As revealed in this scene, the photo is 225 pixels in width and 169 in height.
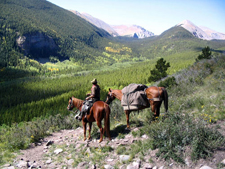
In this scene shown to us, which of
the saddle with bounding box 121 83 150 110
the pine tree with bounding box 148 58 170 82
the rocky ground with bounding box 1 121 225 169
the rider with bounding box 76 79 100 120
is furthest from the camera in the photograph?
the pine tree with bounding box 148 58 170 82

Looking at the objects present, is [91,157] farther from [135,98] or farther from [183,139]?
[183,139]

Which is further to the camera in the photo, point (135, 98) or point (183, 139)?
point (135, 98)

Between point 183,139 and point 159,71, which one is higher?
point 159,71

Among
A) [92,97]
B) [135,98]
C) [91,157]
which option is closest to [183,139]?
[135,98]

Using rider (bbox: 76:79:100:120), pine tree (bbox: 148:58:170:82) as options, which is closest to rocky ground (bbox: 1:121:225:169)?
rider (bbox: 76:79:100:120)

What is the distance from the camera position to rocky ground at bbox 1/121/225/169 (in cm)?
553

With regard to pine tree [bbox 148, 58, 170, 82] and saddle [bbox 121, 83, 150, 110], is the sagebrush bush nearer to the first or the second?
saddle [bbox 121, 83, 150, 110]

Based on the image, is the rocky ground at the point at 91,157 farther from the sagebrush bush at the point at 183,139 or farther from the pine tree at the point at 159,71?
the pine tree at the point at 159,71

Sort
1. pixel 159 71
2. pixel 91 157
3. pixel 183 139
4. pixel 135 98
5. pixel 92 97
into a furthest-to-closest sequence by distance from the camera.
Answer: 1. pixel 159 71
2. pixel 92 97
3. pixel 135 98
4. pixel 91 157
5. pixel 183 139

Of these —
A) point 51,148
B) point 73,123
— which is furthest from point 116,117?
point 51,148

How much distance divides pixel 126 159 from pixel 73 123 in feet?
29.7

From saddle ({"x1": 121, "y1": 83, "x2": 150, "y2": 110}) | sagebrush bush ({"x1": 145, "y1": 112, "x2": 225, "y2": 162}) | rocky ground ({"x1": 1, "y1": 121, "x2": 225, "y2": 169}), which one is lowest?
rocky ground ({"x1": 1, "y1": 121, "x2": 225, "y2": 169})

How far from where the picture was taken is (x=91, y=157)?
7.65m

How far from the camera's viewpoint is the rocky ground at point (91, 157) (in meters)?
5.53
